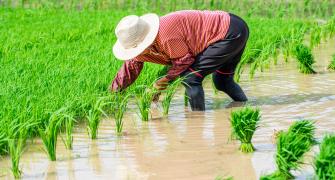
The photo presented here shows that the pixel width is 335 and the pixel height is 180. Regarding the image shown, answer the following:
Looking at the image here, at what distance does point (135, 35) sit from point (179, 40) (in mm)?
329

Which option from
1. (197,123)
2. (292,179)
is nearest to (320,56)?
(197,123)

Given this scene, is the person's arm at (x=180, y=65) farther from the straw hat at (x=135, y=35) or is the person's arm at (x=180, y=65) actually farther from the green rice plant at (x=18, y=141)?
the green rice plant at (x=18, y=141)

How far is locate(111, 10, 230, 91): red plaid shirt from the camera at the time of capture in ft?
18.5

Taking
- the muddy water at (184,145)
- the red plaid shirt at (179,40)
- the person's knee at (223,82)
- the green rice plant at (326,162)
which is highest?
the red plaid shirt at (179,40)

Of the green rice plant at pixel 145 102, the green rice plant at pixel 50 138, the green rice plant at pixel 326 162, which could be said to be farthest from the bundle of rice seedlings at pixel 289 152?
the green rice plant at pixel 145 102

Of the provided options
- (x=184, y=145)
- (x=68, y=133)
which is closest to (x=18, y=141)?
(x=68, y=133)

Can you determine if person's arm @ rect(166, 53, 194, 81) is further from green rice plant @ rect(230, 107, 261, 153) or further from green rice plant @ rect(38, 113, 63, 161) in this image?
green rice plant @ rect(38, 113, 63, 161)

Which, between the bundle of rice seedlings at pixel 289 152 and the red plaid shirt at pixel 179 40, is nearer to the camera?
the bundle of rice seedlings at pixel 289 152

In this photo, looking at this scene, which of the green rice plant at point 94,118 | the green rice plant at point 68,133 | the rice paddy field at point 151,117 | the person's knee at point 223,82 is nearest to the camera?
the rice paddy field at point 151,117

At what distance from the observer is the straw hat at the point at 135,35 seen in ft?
18.2

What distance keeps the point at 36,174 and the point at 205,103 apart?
2.25 m

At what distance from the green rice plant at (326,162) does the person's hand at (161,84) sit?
2.19m

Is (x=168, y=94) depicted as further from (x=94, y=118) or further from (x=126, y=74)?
(x=94, y=118)

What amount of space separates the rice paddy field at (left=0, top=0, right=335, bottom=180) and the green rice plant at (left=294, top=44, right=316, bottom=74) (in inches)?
0.4
